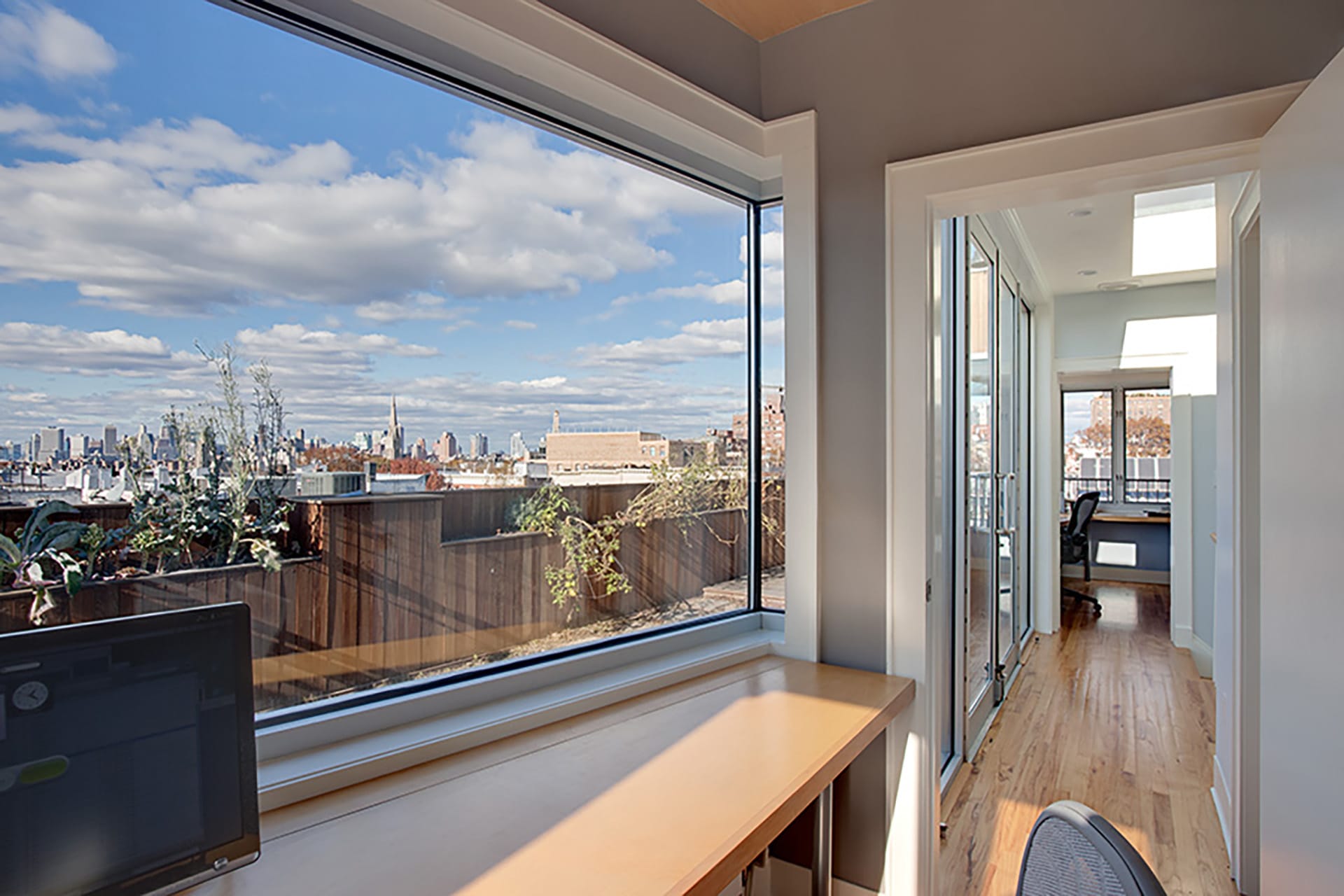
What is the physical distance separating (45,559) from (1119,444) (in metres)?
9.65

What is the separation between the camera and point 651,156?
85.1 inches

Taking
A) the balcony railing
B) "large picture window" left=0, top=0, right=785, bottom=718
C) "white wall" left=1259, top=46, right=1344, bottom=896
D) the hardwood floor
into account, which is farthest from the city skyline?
the balcony railing

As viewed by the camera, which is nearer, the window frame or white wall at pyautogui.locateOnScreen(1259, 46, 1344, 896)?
white wall at pyautogui.locateOnScreen(1259, 46, 1344, 896)

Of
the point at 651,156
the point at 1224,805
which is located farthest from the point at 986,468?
the point at 651,156

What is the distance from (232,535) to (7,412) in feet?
1.17

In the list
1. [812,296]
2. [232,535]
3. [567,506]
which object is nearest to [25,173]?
[232,535]

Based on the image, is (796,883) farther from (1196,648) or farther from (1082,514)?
(1082,514)

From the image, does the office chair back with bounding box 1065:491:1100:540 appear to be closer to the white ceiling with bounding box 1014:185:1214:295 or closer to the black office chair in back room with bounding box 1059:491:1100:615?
the black office chair in back room with bounding box 1059:491:1100:615

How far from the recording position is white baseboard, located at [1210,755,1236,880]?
2.44 meters

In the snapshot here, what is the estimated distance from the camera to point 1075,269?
16.5 ft

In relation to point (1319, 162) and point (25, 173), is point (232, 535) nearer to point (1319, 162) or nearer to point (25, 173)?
point (25, 173)

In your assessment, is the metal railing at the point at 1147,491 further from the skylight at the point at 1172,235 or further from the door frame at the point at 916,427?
the door frame at the point at 916,427

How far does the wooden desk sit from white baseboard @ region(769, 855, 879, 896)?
59cm

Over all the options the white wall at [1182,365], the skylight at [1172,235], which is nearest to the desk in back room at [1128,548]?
the white wall at [1182,365]
